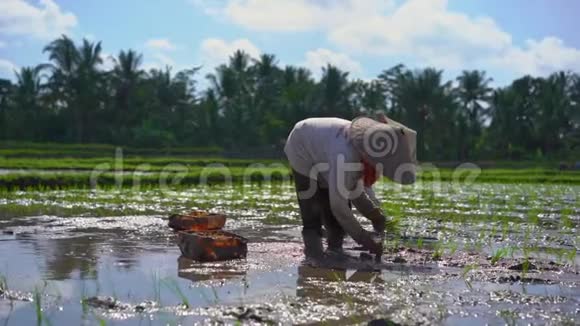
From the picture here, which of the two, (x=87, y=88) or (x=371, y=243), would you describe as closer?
(x=371, y=243)

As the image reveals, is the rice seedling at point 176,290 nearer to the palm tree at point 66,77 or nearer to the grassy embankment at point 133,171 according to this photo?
the grassy embankment at point 133,171

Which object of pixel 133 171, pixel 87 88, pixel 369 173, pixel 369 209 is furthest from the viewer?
pixel 87 88

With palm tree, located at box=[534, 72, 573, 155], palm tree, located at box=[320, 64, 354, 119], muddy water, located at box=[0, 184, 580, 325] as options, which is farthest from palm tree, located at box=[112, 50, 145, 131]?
muddy water, located at box=[0, 184, 580, 325]

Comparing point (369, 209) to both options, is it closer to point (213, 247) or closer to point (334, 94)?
point (213, 247)

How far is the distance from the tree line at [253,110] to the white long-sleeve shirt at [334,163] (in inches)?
1176

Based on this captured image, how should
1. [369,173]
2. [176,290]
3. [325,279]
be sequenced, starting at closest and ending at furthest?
[176,290]
[325,279]
[369,173]

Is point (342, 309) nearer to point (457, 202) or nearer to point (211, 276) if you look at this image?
point (211, 276)

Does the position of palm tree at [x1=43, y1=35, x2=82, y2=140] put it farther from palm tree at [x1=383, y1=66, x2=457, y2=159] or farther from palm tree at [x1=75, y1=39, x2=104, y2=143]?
palm tree at [x1=383, y1=66, x2=457, y2=159]

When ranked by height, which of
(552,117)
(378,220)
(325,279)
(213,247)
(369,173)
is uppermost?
(552,117)

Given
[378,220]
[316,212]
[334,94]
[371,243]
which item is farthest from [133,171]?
[334,94]

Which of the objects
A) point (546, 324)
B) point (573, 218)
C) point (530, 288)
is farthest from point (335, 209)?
point (573, 218)

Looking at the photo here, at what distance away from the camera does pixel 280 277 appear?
3.66 m

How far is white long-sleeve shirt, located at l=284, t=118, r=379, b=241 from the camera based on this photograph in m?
4.16

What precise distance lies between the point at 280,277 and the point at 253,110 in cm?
3390
